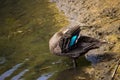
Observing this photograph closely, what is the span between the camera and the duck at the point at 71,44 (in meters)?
5.84

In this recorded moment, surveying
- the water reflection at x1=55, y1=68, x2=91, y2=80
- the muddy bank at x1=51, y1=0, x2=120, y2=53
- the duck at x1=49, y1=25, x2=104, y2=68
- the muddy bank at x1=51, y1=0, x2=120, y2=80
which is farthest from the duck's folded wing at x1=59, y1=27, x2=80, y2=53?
the muddy bank at x1=51, y1=0, x2=120, y2=53

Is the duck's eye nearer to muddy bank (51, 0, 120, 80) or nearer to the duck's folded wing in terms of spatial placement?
the duck's folded wing

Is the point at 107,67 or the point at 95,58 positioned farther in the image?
the point at 95,58

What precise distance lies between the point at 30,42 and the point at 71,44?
5.27 ft

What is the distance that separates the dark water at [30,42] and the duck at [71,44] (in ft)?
1.05

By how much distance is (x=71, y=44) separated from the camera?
232 inches

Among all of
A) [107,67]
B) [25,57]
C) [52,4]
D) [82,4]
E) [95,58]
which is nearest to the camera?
[107,67]

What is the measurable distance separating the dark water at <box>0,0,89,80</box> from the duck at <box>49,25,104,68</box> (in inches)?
12.6

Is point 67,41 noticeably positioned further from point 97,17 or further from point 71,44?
point 97,17

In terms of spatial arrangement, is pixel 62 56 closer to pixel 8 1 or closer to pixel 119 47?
pixel 119 47

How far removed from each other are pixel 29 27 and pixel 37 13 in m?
0.90

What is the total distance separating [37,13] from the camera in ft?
29.2

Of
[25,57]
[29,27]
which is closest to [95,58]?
[25,57]

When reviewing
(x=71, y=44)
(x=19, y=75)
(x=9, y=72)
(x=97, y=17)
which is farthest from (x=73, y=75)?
(x=97, y=17)
